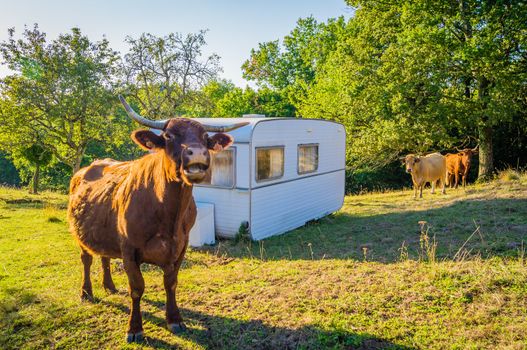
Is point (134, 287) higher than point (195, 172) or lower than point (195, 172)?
lower

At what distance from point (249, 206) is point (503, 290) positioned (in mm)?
5291

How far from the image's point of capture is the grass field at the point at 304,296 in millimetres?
4121

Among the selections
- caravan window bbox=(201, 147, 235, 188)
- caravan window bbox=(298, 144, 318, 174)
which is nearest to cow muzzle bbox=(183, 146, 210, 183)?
caravan window bbox=(201, 147, 235, 188)

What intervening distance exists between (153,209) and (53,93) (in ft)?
45.4

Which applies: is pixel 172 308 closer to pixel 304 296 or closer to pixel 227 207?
pixel 304 296

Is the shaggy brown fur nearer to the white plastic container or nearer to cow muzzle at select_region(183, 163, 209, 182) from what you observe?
cow muzzle at select_region(183, 163, 209, 182)

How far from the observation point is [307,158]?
37.1ft

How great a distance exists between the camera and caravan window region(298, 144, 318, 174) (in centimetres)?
1091

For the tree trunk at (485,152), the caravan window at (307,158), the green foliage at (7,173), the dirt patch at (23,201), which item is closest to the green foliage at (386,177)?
the tree trunk at (485,152)

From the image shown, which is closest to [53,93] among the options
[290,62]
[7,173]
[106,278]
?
[106,278]

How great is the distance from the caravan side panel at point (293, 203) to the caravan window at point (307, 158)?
0.28m

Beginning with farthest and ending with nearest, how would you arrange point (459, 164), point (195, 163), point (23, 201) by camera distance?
1. point (459, 164)
2. point (23, 201)
3. point (195, 163)

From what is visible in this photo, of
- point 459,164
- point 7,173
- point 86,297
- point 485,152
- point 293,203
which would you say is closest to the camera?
point 86,297

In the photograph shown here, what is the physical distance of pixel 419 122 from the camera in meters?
15.8
